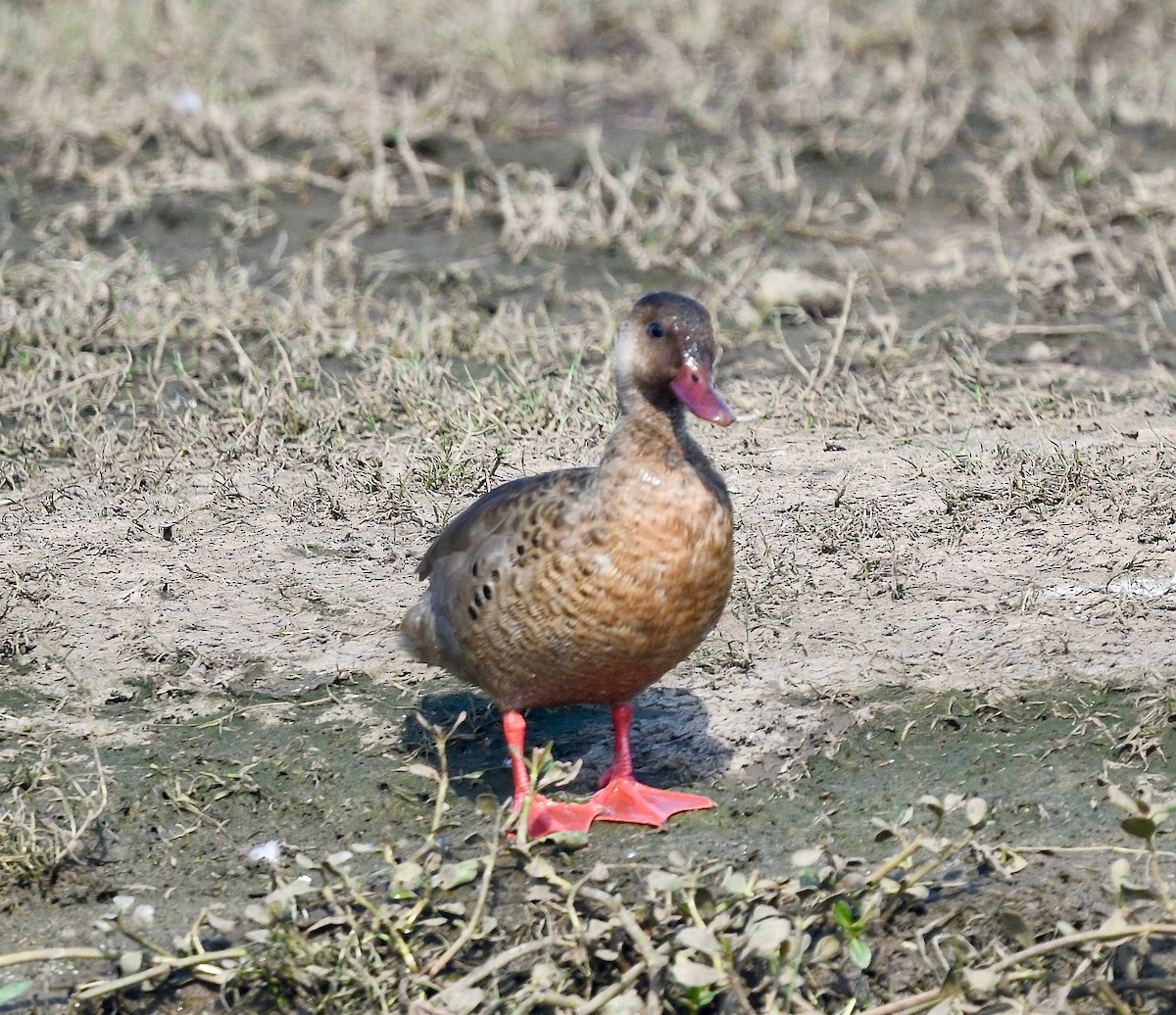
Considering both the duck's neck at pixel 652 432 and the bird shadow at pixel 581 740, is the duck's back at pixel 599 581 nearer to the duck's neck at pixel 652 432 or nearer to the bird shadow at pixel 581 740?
the duck's neck at pixel 652 432

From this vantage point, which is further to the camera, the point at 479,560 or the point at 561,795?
the point at 561,795

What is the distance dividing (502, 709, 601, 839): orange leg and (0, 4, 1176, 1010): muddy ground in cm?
6

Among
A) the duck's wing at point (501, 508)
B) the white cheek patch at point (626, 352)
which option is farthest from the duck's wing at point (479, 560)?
the white cheek patch at point (626, 352)

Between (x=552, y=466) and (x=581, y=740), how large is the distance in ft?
4.13

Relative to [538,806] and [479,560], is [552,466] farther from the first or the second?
[538,806]

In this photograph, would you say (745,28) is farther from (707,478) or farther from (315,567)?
(707,478)

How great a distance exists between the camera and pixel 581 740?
168 inches

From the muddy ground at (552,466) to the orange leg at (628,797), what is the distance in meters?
0.05

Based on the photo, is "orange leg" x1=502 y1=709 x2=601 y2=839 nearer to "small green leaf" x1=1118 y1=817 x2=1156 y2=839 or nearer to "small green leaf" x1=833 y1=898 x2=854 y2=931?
"small green leaf" x1=833 y1=898 x2=854 y2=931

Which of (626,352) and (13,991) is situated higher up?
(626,352)

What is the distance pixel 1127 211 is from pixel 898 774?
4.00 meters

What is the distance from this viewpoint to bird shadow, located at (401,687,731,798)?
407 cm

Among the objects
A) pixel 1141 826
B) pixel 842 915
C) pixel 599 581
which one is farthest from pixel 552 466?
pixel 1141 826

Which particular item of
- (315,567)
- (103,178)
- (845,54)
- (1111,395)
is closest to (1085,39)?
(845,54)
